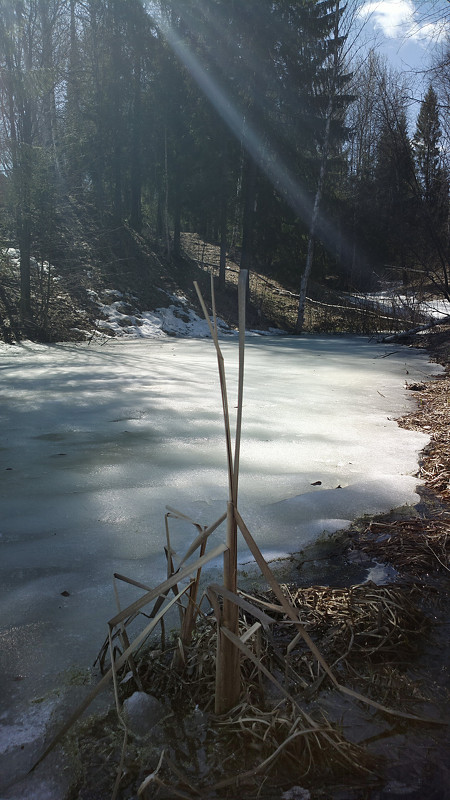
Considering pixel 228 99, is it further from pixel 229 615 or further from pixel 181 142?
pixel 229 615

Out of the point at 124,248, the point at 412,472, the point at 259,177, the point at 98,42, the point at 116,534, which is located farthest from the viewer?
the point at 259,177

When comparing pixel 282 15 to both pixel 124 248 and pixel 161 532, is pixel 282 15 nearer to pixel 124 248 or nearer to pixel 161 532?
A: pixel 124 248

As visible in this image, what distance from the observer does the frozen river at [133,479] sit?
1.63 m

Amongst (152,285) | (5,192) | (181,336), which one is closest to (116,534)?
(5,192)

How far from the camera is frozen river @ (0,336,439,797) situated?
1.63m

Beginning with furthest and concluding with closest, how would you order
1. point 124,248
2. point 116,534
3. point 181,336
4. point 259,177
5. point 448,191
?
point 259,177 → point 124,248 → point 181,336 → point 448,191 → point 116,534

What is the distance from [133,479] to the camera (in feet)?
9.76

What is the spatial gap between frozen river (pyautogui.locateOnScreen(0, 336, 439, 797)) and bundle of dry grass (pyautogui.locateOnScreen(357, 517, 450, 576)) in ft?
0.66

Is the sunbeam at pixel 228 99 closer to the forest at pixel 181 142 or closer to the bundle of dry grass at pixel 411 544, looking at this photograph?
the forest at pixel 181 142

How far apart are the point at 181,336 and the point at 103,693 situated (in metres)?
14.5

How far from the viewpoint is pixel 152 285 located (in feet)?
63.2

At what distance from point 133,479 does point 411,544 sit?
1.50 meters

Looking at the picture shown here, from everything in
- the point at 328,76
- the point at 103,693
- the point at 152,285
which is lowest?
the point at 103,693

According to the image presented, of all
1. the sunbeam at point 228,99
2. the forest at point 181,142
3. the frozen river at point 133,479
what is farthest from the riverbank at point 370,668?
the sunbeam at point 228,99
